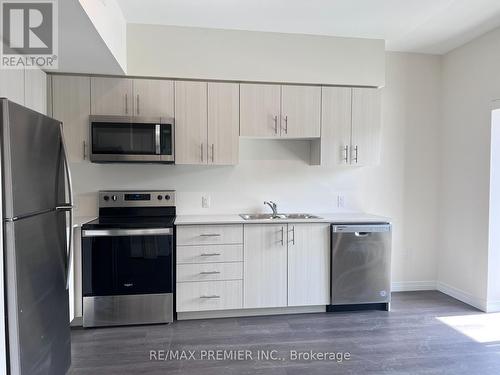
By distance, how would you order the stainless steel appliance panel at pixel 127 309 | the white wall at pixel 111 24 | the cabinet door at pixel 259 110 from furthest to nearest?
the cabinet door at pixel 259 110 → the stainless steel appliance panel at pixel 127 309 → the white wall at pixel 111 24

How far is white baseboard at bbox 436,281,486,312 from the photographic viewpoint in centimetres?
315

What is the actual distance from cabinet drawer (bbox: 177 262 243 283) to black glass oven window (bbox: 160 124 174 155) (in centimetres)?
104

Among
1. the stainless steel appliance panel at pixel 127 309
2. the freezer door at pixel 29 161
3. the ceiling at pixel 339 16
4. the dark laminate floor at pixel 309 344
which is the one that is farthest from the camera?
the stainless steel appliance panel at pixel 127 309

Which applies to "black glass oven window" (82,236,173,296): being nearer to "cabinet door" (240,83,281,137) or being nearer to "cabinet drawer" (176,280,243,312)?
"cabinet drawer" (176,280,243,312)

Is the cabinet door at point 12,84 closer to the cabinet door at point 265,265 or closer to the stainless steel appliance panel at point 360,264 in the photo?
the cabinet door at point 265,265

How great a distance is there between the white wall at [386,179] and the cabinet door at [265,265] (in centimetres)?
55

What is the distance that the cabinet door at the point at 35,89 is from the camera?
244cm

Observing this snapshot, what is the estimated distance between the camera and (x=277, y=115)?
10.3 feet

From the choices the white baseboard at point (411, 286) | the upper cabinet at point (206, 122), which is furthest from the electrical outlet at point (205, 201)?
the white baseboard at point (411, 286)

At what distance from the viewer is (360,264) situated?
3051 mm

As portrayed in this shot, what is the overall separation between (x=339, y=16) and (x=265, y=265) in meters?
2.33

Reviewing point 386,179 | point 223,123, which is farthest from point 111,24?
point 386,179

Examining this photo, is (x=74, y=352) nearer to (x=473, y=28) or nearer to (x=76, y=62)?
(x=76, y=62)

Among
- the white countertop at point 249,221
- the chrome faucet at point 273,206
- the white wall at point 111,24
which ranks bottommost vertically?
the white countertop at point 249,221
